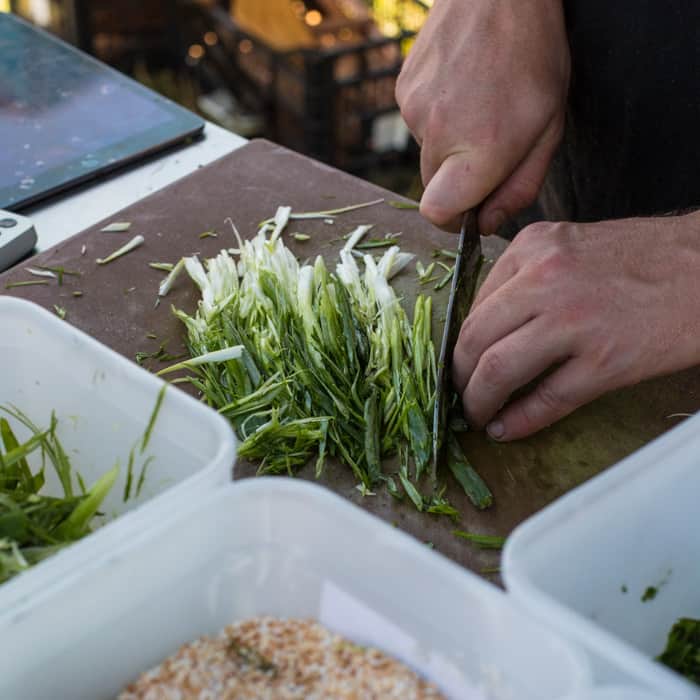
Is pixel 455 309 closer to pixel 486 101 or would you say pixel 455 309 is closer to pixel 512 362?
pixel 512 362

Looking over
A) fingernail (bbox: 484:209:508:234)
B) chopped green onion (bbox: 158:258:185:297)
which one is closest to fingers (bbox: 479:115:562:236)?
fingernail (bbox: 484:209:508:234)

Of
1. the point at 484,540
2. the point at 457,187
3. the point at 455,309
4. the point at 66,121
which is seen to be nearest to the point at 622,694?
the point at 484,540

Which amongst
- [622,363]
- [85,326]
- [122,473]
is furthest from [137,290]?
[622,363]

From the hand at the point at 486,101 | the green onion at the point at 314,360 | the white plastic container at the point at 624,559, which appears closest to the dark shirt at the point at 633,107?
the hand at the point at 486,101

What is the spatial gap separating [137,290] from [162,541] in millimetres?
1096

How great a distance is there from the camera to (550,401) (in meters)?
1.76

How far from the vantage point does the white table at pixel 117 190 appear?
2.44 meters

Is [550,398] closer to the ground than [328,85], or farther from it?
farther from it

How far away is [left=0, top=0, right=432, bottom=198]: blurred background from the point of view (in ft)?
14.8

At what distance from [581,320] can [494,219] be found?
561 millimetres

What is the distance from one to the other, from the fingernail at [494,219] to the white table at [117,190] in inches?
33.7

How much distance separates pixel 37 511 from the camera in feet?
4.62

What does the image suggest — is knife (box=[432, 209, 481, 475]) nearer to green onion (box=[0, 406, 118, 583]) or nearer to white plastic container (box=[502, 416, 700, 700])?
white plastic container (box=[502, 416, 700, 700])

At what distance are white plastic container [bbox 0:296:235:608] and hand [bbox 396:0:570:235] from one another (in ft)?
2.84
